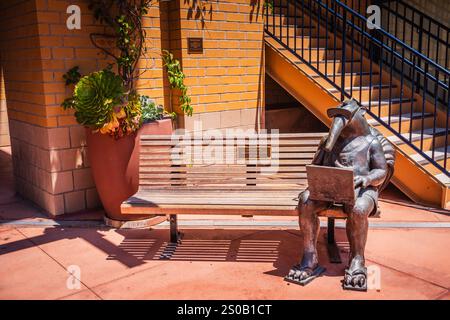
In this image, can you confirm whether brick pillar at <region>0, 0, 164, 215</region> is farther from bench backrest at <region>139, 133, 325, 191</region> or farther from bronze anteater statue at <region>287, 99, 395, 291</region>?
bronze anteater statue at <region>287, 99, 395, 291</region>

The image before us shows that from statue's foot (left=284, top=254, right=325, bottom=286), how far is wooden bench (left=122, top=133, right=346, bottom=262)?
1.26 ft

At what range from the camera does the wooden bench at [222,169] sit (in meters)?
3.86

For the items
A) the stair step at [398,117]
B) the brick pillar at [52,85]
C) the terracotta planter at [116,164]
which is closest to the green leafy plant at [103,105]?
the terracotta planter at [116,164]

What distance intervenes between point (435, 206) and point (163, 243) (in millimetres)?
2857

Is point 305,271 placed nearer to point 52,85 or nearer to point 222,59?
point 52,85

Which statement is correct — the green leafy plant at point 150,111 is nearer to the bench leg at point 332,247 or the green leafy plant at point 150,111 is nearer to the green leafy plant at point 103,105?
the green leafy plant at point 103,105

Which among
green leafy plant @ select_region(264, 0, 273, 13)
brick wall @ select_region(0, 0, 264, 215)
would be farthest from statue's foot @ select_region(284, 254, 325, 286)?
green leafy plant @ select_region(264, 0, 273, 13)

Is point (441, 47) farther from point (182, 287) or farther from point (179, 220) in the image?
point (182, 287)

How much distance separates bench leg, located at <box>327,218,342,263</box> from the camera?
143 inches

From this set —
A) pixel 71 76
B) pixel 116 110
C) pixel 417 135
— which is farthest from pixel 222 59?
pixel 417 135

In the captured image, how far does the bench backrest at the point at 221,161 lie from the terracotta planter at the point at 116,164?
0.25 m

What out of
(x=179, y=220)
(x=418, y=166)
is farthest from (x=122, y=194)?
(x=418, y=166)

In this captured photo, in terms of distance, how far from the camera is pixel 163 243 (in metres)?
4.05
